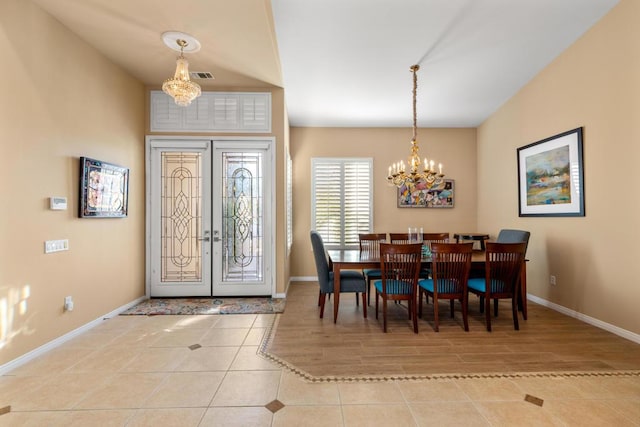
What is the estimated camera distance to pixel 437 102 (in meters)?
4.87

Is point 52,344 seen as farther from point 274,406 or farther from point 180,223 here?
point 274,406

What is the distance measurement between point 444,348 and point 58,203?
13.0 ft

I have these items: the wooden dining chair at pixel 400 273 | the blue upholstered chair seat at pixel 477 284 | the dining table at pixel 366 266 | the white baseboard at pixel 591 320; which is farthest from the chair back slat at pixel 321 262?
the white baseboard at pixel 591 320

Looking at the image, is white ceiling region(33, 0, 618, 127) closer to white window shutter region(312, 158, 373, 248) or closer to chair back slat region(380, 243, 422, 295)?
white window shutter region(312, 158, 373, 248)

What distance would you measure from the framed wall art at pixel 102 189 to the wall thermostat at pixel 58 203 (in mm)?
190

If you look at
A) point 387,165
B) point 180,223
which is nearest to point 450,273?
point 387,165

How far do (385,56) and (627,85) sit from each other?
8.08 ft

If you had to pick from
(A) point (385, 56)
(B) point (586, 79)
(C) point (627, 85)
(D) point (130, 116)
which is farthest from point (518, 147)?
(D) point (130, 116)

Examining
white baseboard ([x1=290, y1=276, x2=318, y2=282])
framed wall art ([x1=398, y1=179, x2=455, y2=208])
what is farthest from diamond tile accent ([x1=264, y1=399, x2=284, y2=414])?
framed wall art ([x1=398, y1=179, x2=455, y2=208])

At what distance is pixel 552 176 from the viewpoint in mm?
3965

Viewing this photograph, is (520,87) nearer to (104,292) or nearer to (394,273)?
(394,273)

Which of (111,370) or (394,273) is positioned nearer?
(111,370)

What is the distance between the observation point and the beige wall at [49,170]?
2443 mm

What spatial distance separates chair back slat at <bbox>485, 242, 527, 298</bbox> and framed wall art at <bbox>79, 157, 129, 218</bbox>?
14.2ft
